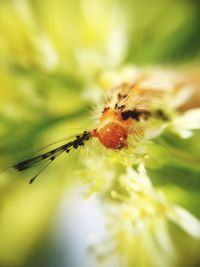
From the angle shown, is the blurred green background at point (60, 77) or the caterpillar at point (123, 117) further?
the blurred green background at point (60, 77)

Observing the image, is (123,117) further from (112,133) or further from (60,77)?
(60,77)

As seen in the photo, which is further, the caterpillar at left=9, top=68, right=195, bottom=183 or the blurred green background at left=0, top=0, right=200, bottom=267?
the blurred green background at left=0, top=0, right=200, bottom=267

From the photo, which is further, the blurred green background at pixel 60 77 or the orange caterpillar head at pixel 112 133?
the blurred green background at pixel 60 77

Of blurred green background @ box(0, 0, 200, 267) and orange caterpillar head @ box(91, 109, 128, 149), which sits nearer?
orange caterpillar head @ box(91, 109, 128, 149)

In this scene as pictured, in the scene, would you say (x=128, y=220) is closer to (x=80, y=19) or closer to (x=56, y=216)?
(x=56, y=216)
